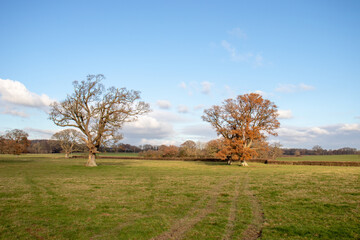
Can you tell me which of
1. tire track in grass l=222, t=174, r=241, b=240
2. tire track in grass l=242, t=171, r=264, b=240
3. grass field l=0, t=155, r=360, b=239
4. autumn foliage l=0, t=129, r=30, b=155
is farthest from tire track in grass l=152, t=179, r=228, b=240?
autumn foliage l=0, t=129, r=30, b=155

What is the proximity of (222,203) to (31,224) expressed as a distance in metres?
8.45

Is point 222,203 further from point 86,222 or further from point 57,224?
point 57,224

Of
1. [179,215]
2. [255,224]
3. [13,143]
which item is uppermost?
[13,143]

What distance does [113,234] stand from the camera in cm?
750

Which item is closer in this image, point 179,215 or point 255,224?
point 255,224

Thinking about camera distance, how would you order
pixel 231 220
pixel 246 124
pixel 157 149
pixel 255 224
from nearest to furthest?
pixel 255 224, pixel 231 220, pixel 246 124, pixel 157 149

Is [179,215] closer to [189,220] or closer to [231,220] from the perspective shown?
[189,220]

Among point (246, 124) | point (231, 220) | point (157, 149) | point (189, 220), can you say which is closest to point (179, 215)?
point (189, 220)

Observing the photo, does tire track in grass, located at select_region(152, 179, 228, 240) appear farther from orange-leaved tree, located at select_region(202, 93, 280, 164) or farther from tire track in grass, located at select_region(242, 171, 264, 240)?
orange-leaved tree, located at select_region(202, 93, 280, 164)

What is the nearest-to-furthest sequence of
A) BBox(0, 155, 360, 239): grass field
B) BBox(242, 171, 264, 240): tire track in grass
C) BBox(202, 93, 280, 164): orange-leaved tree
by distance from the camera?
BBox(242, 171, 264, 240): tire track in grass < BBox(0, 155, 360, 239): grass field < BBox(202, 93, 280, 164): orange-leaved tree

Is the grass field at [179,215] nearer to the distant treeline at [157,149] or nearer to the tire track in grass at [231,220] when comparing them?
the tire track in grass at [231,220]

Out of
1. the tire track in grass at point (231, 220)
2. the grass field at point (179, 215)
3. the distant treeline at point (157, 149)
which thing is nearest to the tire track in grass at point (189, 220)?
the grass field at point (179, 215)

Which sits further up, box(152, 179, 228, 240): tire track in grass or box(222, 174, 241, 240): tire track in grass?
box(222, 174, 241, 240): tire track in grass

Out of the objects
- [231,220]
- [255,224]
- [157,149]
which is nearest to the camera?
[255,224]
